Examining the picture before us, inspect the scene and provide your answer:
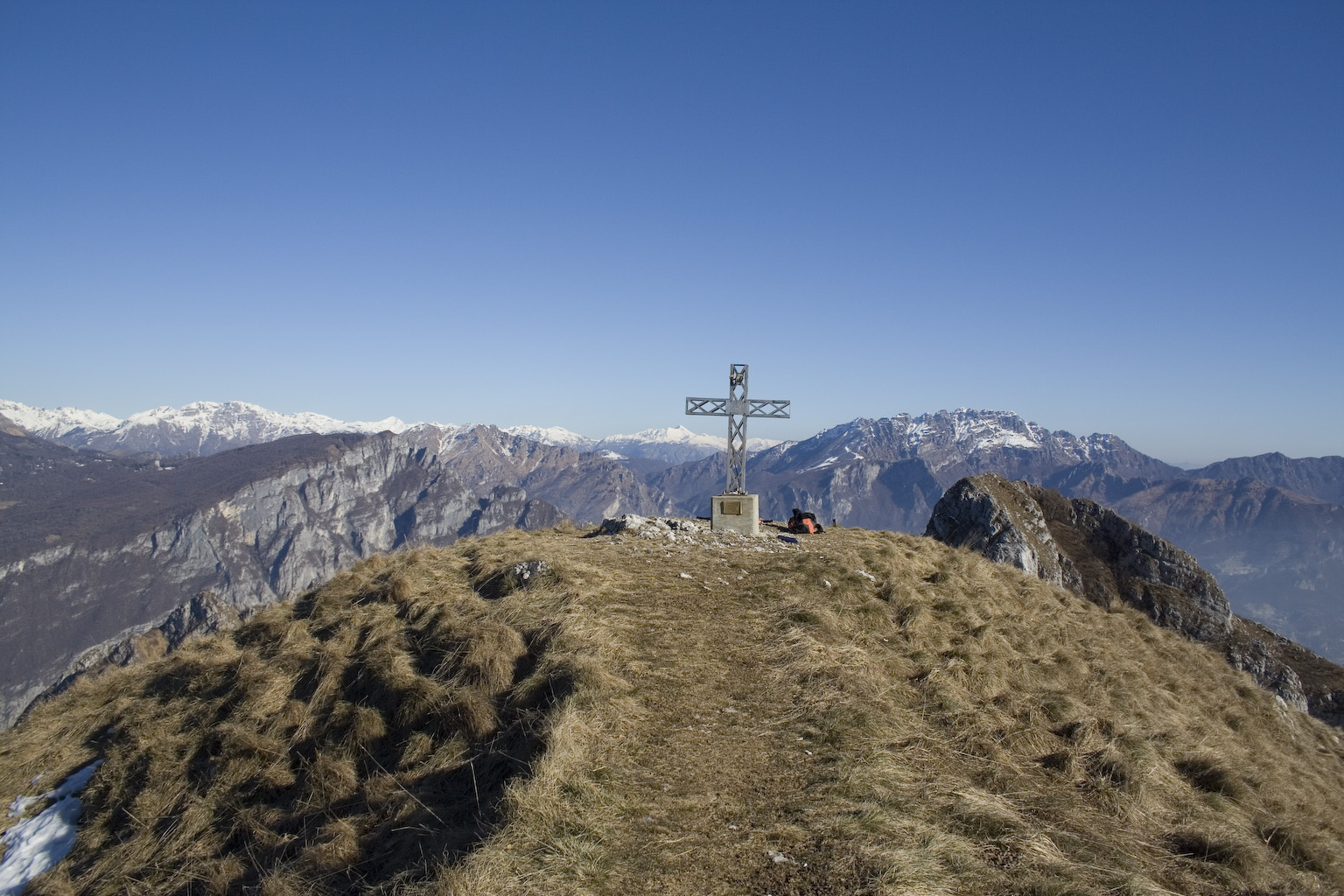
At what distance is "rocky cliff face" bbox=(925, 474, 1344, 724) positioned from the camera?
4475cm

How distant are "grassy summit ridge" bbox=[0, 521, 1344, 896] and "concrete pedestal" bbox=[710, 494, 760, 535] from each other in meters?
5.16

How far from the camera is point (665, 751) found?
32.8 ft

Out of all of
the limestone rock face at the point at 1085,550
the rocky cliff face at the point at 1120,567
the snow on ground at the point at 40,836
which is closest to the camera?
the snow on ground at the point at 40,836

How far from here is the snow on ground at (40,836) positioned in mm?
11656

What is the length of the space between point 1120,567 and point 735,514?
1767 inches

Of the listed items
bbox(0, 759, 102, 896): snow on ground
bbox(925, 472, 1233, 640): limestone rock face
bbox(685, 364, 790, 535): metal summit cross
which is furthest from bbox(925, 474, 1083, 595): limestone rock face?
bbox(0, 759, 102, 896): snow on ground

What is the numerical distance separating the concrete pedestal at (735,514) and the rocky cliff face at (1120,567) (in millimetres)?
24554

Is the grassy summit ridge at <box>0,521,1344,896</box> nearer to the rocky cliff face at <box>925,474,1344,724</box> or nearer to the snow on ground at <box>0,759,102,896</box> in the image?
the snow on ground at <box>0,759,102,896</box>

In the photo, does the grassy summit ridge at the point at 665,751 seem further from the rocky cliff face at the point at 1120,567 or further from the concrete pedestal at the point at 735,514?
the rocky cliff face at the point at 1120,567

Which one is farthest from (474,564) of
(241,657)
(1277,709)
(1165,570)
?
(1165,570)

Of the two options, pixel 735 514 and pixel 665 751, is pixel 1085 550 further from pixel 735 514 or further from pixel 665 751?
pixel 665 751

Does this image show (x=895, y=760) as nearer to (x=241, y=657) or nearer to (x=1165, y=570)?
(x=241, y=657)

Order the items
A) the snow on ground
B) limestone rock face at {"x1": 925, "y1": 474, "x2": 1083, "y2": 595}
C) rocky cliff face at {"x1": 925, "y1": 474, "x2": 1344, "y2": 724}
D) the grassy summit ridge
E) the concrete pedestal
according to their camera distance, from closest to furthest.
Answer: the grassy summit ridge < the snow on ground < the concrete pedestal < rocky cliff face at {"x1": 925, "y1": 474, "x2": 1344, "y2": 724} < limestone rock face at {"x1": 925, "y1": 474, "x2": 1083, "y2": 595}

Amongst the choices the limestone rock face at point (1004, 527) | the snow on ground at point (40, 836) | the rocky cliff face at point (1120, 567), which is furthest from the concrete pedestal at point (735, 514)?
the limestone rock face at point (1004, 527)
